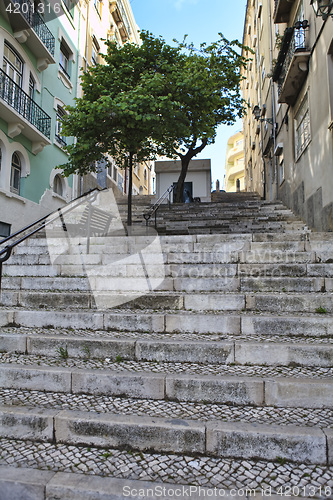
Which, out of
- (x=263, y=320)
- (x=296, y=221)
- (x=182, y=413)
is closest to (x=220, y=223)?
(x=296, y=221)

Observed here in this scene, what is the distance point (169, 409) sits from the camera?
8.36 ft

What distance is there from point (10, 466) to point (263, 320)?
2378mm

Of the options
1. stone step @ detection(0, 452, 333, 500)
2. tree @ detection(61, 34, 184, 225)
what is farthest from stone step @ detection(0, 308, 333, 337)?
tree @ detection(61, 34, 184, 225)

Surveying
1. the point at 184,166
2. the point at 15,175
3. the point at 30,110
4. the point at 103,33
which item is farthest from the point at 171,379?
the point at 103,33

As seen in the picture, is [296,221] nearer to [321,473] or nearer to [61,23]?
[321,473]

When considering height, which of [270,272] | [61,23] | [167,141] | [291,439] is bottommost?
[291,439]

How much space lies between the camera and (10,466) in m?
2.11

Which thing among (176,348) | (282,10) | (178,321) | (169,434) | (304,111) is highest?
(282,10)

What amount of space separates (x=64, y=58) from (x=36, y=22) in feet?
10.3

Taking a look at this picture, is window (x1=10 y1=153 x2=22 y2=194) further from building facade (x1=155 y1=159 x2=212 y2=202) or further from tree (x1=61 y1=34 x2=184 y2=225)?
building facade (x1=155 y1=159 x2=212 y2=202)

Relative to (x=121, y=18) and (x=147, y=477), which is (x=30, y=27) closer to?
(x=147, y=477)

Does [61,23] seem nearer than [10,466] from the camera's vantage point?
No

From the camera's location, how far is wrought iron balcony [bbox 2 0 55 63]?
973 centimetres

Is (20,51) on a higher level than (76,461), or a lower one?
higher
